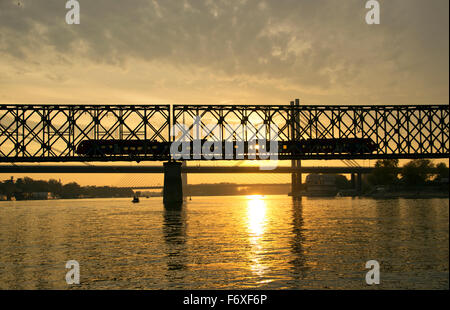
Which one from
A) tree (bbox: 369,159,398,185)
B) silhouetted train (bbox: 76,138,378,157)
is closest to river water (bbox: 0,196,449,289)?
silhouetted train (bbox: 76,138,378,157)

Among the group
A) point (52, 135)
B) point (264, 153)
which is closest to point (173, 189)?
point (264, 153)

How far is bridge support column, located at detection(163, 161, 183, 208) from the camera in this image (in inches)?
3509

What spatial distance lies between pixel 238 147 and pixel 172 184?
55.0 feet

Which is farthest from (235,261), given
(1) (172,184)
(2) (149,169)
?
(2) (149,169)

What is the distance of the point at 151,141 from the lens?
87250 millimetres

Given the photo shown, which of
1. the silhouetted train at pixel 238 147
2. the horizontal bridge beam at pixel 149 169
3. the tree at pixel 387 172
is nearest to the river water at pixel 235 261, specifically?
the silhouetted train at pixel 238 147

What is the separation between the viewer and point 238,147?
92625mm

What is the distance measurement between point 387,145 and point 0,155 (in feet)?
279

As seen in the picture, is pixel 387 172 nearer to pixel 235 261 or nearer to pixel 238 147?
pixel 238 147

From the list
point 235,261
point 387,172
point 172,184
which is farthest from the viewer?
point 387,172

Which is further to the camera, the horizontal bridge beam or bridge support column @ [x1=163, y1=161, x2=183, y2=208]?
the horizontal bridge beam

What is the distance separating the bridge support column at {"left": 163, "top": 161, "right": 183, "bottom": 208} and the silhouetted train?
287 cm

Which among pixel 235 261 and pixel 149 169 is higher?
pixel 149 169

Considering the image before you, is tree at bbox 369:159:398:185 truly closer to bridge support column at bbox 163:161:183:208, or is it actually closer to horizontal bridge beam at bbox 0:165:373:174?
horizontal bridge beam at bbox 0:165:373:174
